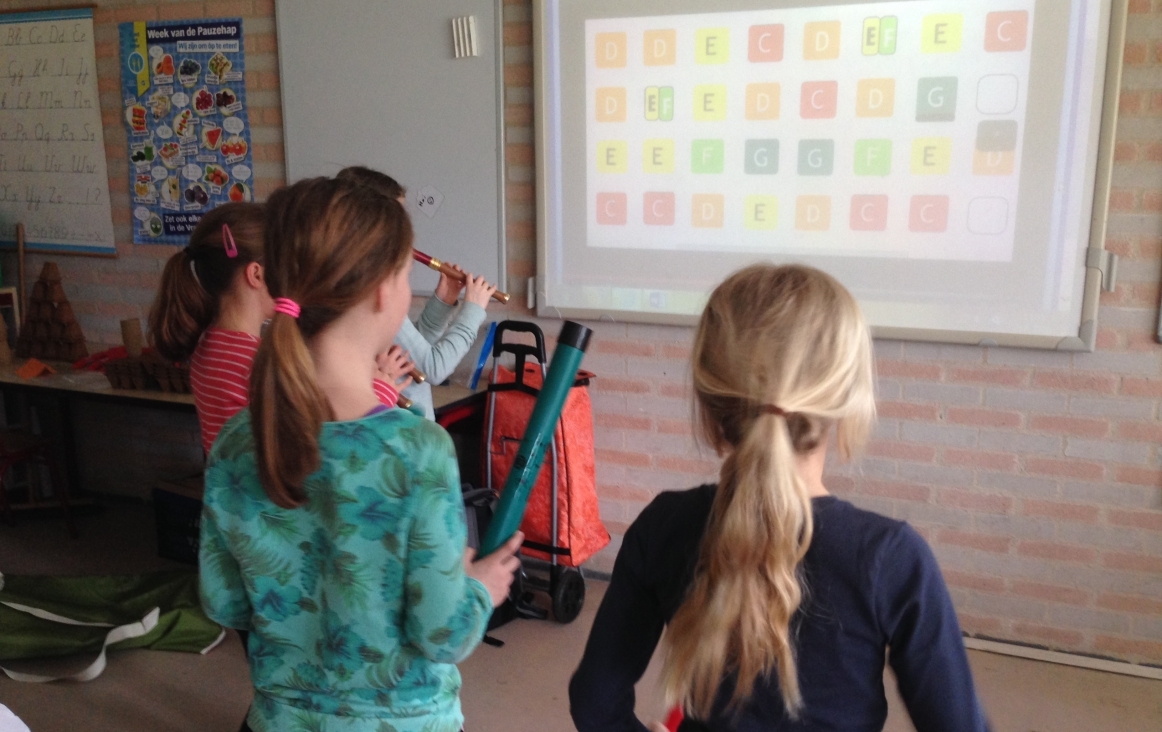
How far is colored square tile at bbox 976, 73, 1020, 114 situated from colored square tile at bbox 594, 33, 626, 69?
3.37ft

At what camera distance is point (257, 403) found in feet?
3.40

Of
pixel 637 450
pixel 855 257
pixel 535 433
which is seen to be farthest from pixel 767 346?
pixel 637 450

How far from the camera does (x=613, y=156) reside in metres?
2.84

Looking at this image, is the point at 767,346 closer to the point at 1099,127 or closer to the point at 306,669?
the point at 306,669

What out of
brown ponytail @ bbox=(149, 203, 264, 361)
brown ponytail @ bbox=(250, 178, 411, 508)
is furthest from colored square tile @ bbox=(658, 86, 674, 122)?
brown ponytail @ bbox=(250, 178, 411, 508)

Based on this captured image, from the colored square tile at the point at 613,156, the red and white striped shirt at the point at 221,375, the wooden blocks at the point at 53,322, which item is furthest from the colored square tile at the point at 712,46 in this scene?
the wooden blocks at the point at 53,322

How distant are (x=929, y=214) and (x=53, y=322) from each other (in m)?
3.38

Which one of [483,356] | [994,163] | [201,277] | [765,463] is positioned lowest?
[483,356]

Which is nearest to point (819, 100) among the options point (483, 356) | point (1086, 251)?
point (1086, 251)

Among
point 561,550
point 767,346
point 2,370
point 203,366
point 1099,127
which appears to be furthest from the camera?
point 2,370

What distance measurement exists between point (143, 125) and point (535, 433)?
3.25 metres

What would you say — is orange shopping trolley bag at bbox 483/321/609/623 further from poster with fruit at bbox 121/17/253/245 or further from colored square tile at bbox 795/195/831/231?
poster with fruit at bbox 121/17/253/245

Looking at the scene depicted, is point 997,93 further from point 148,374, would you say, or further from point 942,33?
point 148,374

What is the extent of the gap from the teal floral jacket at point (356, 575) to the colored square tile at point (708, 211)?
1860mm
